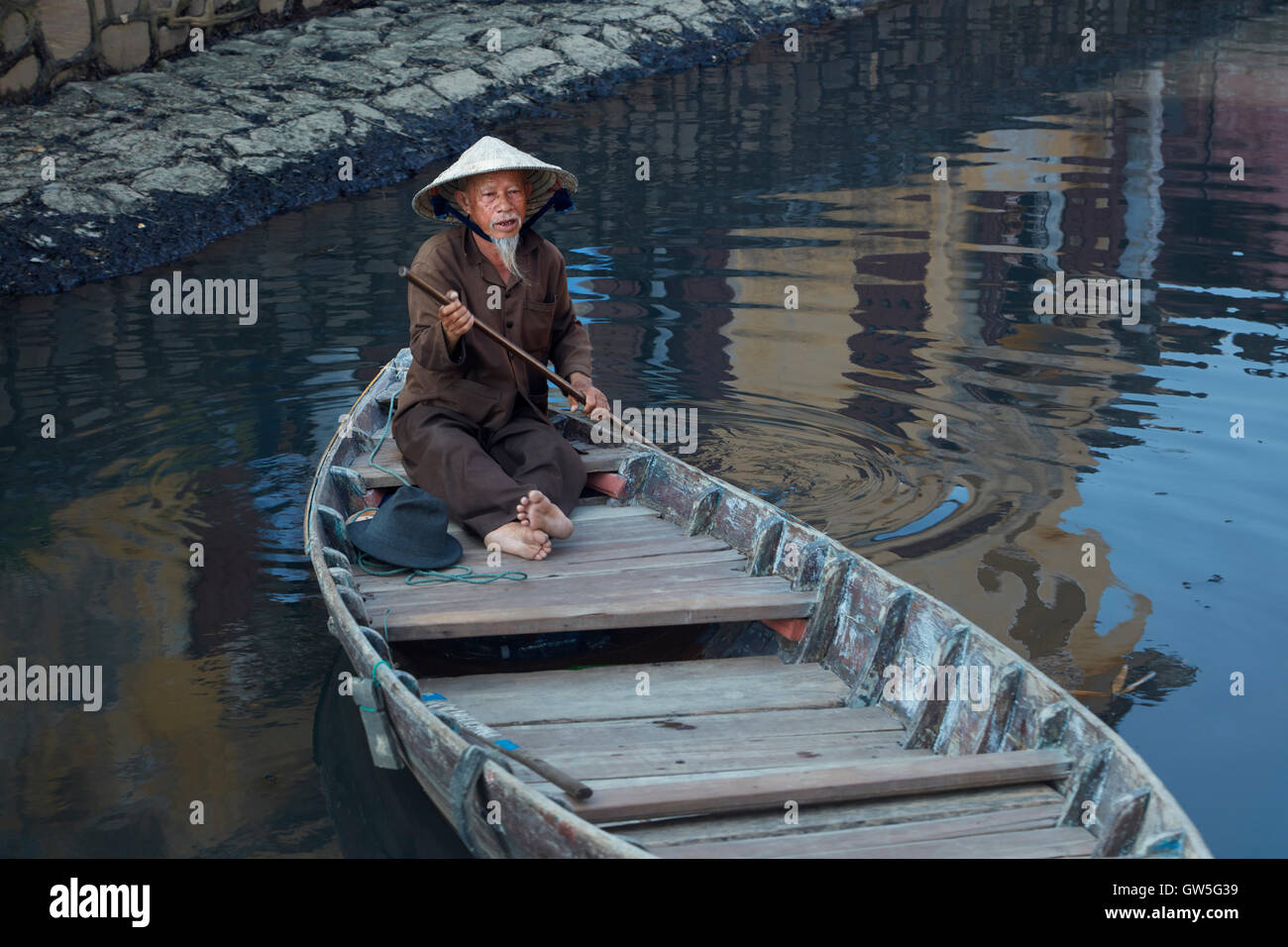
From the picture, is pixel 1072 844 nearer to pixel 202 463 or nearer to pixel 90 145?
pixel 202 463

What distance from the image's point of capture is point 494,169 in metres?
5.58

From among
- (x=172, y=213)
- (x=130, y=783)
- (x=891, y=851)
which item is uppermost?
(x=172, y=213)

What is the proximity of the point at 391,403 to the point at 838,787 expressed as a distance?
Result: 12.9 ft

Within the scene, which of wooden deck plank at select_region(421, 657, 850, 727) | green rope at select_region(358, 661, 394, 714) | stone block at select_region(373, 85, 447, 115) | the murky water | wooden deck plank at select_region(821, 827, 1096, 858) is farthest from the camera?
stone block at select_region(373, 85, 447, 115)

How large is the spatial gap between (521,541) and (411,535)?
0.43 meters

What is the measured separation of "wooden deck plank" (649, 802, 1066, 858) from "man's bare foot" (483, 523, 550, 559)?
1917mm

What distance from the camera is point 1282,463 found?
719 centimetres

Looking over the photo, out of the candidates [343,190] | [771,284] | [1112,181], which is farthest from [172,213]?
[1112,181]

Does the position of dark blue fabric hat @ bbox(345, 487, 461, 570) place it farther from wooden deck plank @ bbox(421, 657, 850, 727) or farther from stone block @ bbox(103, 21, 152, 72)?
stone block @ bbox(103, 21, 152, 72)

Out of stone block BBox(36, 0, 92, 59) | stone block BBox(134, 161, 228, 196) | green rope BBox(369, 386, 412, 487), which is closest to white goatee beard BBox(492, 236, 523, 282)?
green rope BBox(369, 386, 412, 487)

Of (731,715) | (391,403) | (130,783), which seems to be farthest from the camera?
(391,403)

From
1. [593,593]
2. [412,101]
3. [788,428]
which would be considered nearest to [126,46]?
[412,101]

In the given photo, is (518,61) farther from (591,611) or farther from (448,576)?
(591,611)

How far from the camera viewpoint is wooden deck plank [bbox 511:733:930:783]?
13.4 ft
